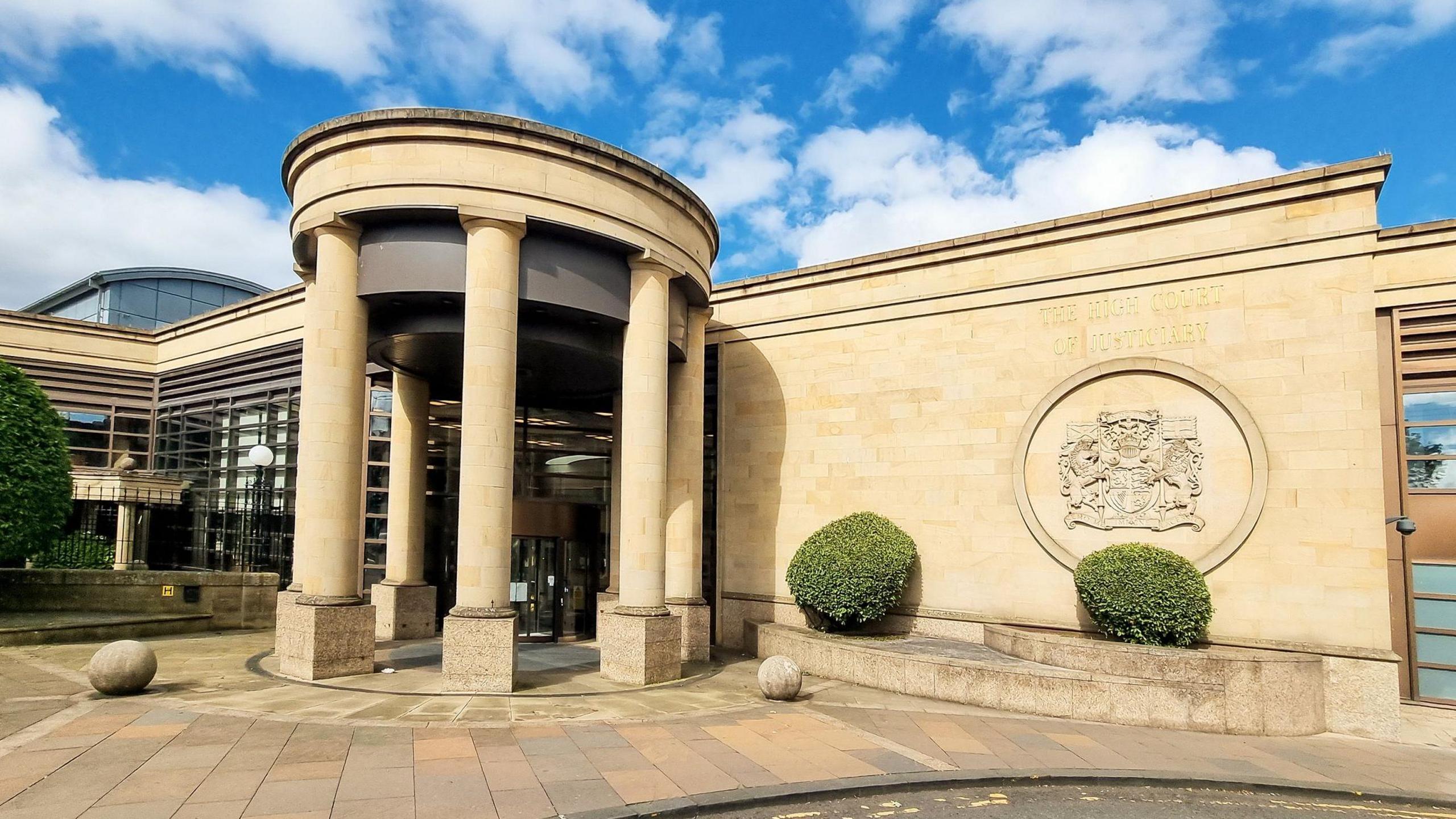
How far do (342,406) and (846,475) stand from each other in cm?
1050

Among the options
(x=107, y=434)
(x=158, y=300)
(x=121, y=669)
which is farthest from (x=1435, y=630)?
(x=158, y=300)

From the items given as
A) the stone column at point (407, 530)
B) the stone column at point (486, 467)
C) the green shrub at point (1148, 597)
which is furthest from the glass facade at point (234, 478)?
the green shrub at point (1148, 597)

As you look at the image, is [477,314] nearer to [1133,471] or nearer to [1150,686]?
[1133,471]

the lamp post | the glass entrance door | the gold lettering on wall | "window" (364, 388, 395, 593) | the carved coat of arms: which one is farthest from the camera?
the lamp post

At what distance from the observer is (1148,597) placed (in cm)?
1373

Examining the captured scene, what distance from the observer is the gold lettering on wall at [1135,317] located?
15.2 metres

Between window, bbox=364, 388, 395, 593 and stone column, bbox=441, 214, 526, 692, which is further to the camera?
window, bbox=364, 388, 395, 593

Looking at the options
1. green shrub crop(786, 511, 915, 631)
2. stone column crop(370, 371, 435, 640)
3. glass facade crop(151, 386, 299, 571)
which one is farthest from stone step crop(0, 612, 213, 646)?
green shrub crop(786, 511, 915, 631)

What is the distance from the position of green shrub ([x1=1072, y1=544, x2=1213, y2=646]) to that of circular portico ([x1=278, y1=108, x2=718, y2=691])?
742 cm

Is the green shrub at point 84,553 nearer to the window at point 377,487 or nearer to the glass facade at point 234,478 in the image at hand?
the glass facade at point 234,478

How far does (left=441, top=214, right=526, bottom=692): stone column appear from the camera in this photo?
42.7 ft

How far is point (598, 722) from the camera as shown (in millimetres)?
11578

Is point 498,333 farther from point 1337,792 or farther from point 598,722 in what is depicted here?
point 1337,792

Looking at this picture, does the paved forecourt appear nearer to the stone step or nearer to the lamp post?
the stone step
